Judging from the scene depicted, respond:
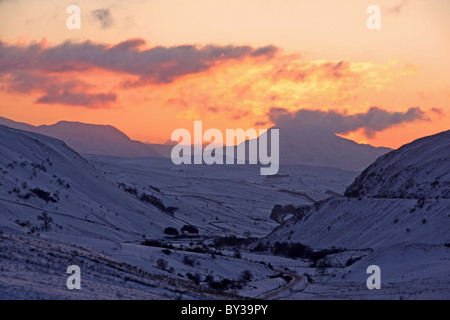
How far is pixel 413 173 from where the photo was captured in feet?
241

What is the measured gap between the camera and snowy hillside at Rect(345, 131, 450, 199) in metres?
68.5

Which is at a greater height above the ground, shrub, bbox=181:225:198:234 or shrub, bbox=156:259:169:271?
shrub, bbox=181:225:198:234

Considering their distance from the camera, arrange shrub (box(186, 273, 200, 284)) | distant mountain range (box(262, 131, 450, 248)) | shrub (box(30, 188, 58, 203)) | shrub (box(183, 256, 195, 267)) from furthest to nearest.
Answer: shrub (box(30, 188, 58, 203)) → distant mountain range (box(262, 131, 450, 248)) → shrub (box(183, 256, 195, 267)) → shrub (box(186, 273, 200, 284))

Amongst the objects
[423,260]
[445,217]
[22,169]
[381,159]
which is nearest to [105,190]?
[22,169]

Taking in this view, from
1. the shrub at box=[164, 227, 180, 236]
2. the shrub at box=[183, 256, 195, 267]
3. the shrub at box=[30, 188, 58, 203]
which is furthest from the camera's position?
the shrub at box=[164, 227, 180, 236]

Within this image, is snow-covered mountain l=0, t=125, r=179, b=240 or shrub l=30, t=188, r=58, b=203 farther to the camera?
shrub l=30, t=188, r=58, b=203

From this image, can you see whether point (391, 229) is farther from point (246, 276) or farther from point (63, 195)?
point (63, 195)

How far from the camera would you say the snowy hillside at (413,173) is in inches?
2697

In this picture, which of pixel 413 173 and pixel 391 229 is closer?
pixel 391 229

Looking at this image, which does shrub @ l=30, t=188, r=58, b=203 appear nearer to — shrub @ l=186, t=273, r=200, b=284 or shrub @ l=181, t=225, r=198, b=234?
shrub @ l=181, t=225, r=198, b=234

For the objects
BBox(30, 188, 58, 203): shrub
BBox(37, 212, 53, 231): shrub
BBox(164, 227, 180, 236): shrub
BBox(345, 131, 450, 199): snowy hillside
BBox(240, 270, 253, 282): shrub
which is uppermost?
BBox(345, 131, 450, 199): snowy hillside

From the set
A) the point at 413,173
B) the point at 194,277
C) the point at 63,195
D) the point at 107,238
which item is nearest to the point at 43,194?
the point at 63,195

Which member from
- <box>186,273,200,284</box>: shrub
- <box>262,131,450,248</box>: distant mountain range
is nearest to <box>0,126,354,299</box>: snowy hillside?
<box>186,273,200,284</box>: shrub

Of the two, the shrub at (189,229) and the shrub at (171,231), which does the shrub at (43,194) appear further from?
the shrub at (189,229)
